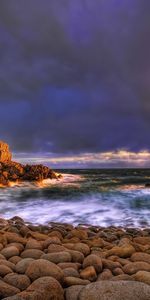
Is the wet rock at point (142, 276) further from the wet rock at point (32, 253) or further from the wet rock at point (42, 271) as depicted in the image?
the wet rock at point (32, 253)

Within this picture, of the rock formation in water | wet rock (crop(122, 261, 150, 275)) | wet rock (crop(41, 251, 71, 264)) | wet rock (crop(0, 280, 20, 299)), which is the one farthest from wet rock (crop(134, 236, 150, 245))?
the rock formation in water

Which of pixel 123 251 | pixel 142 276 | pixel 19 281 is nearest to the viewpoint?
pixel 19 281

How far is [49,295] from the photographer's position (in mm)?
3178

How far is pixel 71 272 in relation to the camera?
399 centimetres

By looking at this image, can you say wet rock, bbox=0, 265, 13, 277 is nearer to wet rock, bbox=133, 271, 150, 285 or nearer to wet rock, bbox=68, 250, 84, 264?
wet rock, bbox=68, 250, 84, 264

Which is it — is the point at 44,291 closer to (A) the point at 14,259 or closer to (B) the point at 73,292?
(B) the point at 73,292

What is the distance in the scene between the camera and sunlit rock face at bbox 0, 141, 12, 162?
117ft

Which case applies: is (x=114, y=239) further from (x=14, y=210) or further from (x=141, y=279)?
(x=14, y=210)

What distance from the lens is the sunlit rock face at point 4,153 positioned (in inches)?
1410

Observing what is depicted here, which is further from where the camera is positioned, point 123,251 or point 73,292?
point 123,251

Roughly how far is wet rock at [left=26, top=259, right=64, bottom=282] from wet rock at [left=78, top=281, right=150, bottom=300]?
54 centimetres

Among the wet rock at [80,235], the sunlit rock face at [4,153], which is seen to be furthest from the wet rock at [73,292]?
the sunlit rock face at [4,153]

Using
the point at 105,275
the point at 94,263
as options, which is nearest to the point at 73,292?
the point at 105,275

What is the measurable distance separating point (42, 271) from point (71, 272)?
0.45m
